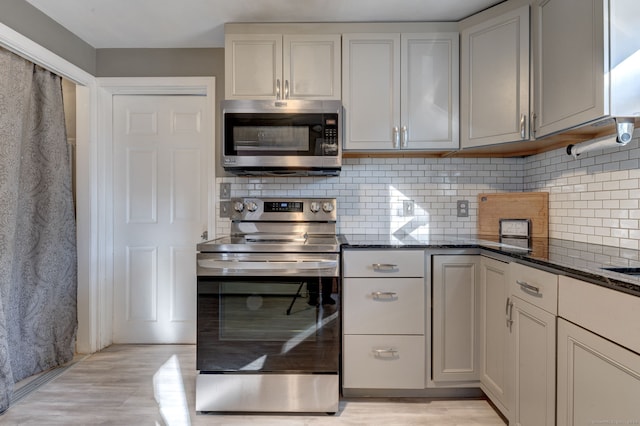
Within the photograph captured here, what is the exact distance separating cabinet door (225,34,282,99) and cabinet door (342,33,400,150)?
1.41ft

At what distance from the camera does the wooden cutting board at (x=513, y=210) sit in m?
2.11

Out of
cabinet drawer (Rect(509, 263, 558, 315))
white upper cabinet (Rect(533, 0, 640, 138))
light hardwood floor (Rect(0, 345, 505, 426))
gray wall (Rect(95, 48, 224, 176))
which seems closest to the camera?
cabinet drawer (Rect(509, 263, 558, 315))

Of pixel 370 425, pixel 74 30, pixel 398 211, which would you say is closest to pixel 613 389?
pixel 370 425

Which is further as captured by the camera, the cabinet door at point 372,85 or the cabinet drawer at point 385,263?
the cabinet door at point 372,85

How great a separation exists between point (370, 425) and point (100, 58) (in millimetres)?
2991

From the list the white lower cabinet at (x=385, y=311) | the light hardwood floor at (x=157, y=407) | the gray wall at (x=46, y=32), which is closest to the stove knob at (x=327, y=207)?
the white lower cabinet at (x=385, y=311)

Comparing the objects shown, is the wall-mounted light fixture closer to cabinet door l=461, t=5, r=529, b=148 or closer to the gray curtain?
cabinet door l=461, t=5, r=529, b=148

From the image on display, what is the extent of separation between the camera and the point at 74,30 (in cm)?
225

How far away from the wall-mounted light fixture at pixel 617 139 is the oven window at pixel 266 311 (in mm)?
1498

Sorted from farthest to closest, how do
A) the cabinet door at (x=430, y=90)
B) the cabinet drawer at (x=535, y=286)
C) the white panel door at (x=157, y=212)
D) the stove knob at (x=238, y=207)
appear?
1. the white panel door at (x=157, y=212)
2. the stove knob at (x=238, y=207)
3. the cabinet door at (x=430, y=90)
4. the cabinet drawer at (x=535, y=286)

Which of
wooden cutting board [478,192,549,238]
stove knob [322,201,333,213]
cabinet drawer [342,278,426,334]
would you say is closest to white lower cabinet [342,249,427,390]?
cabinet drawer [342,278,426,334]

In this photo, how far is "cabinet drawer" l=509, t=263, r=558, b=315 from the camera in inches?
47.1

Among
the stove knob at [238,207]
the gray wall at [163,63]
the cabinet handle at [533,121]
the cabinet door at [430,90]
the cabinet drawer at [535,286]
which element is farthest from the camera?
the gray wall at [163,63]

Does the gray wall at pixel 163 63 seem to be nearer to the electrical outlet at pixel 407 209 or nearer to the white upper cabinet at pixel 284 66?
the white upper cabinet at pixel 284 66
